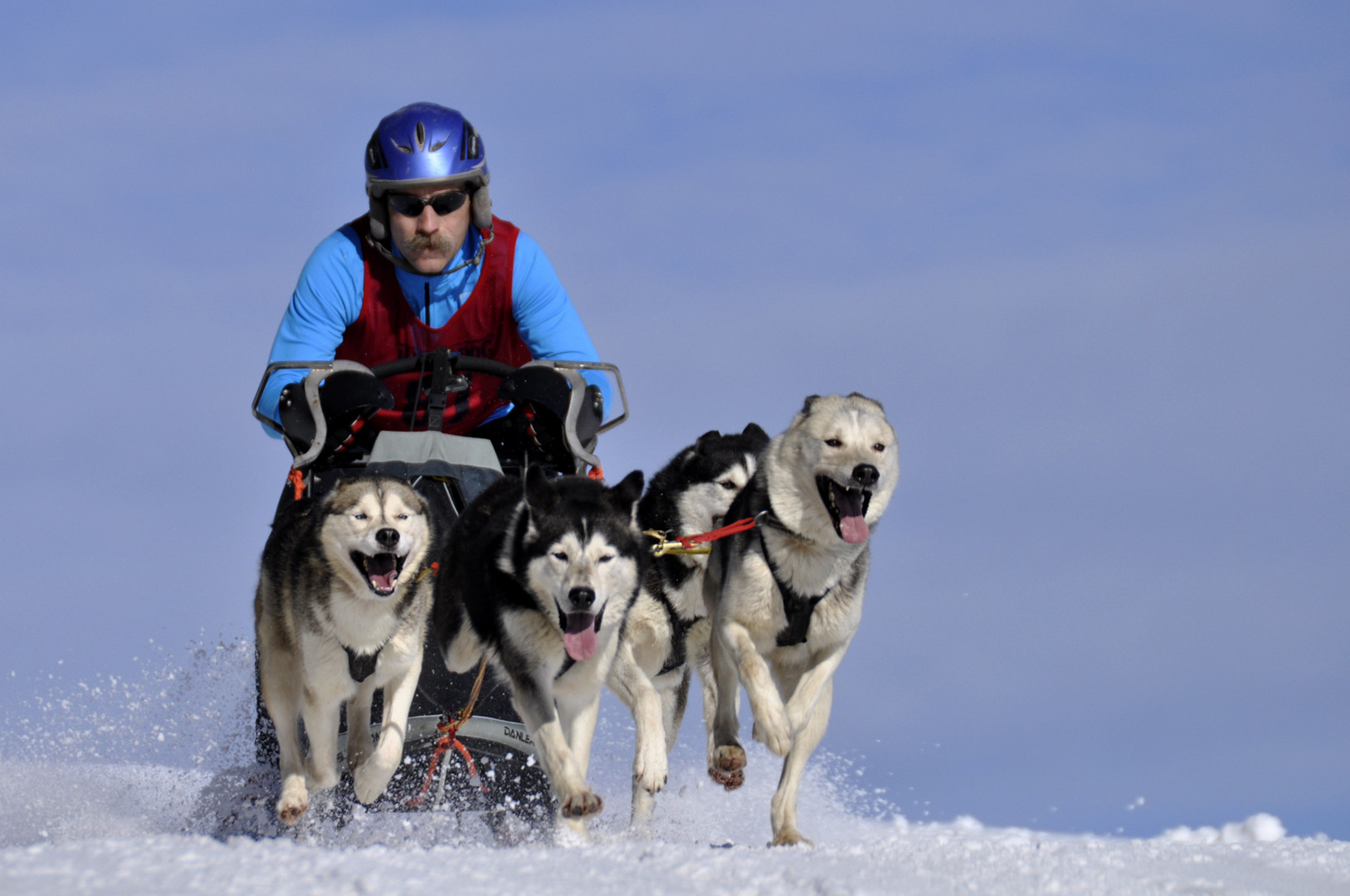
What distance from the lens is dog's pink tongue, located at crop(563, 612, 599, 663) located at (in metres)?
4.95

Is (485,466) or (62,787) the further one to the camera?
(62,787)

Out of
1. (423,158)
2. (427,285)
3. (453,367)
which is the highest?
(423,158)

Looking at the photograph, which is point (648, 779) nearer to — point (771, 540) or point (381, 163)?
point (771, 540)

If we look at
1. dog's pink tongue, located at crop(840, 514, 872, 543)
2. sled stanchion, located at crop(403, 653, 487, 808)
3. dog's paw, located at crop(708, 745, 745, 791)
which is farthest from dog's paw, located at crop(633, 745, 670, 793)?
dog's pink tongue, located at crop(840, 514, 872, 543)

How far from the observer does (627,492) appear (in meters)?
5.27

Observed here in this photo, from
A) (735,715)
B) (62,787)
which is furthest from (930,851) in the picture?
(62,787)

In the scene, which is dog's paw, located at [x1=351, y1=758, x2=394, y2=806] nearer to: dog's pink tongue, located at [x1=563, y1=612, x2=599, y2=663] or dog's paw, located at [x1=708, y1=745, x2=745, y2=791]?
dog's pink tongue, located at [x1=563, y1=612, x2=599, y2=663]

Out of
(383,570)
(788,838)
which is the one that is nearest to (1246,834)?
(788,838)

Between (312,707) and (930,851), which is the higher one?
(312,707)

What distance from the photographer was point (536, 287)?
253 inches

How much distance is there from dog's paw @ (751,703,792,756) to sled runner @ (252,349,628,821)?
0.92m

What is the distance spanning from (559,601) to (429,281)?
6.07 ft

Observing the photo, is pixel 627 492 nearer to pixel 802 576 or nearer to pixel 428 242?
pixel 802 576

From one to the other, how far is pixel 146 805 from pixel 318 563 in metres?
2.66
